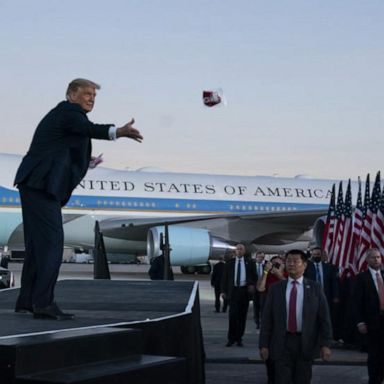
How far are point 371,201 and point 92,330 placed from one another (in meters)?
9.94

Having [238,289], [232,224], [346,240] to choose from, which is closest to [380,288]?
[238,289]

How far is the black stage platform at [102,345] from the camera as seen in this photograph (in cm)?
295

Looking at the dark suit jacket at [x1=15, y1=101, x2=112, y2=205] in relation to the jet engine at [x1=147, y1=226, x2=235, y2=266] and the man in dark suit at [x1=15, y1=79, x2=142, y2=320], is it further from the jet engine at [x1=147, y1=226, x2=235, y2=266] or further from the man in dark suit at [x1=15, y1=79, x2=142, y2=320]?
the jet engine at [x1=147, y1=226, x2=235, y2=266]

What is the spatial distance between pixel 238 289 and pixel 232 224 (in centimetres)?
1761

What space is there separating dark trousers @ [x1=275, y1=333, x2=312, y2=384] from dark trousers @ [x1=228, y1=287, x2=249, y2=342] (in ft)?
18.5

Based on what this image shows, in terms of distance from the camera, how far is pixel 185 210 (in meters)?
30.0

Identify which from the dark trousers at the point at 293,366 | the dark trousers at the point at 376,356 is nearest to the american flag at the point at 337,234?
the dark trousers at the point at 376,356

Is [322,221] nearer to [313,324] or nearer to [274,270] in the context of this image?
[274,270]

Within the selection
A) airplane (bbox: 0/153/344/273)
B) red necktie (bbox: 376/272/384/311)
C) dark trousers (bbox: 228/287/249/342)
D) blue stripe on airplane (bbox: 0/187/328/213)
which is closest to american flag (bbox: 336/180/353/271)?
dark trousers (bbox: 228/287/249/342)

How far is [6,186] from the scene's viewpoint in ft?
91.1

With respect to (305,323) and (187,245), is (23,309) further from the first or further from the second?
(187,245)

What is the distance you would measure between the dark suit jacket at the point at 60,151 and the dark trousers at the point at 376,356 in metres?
3.78

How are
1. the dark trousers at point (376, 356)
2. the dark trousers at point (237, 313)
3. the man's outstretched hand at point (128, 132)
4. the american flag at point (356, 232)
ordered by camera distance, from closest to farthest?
1. the man's outstretched hand at point (128, 132)
2. the dark trousers at point (376, 356)
3. the dark trousers at point (237, 313)
4. the american flag at point (356, 232)

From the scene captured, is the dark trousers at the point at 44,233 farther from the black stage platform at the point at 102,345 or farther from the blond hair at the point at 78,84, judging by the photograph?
the blond hair at the point at 78,84
